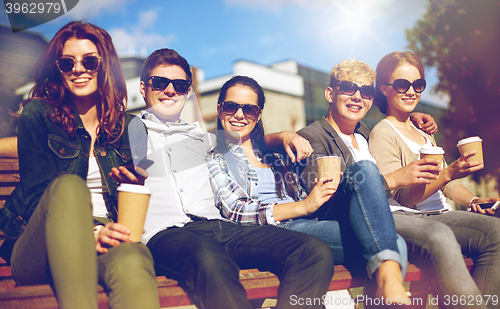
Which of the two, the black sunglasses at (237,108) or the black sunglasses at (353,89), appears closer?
the black sunglasses at (237,108)

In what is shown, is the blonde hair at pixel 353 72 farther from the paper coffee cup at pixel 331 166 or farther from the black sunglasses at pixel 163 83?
the black sunglasses at pixel 163 83

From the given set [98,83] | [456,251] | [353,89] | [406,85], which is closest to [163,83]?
[98,83]

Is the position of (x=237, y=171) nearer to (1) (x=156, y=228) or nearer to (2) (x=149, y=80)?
(1) (x=156, y=228)

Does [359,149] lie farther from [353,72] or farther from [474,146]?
[474,146]

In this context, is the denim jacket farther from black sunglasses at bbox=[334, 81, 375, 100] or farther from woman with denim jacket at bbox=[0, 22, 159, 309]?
black sunglasses at bbox=[334, 81, 375, 100]

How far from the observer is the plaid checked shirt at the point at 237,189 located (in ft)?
7.61

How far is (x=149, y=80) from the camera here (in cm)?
258

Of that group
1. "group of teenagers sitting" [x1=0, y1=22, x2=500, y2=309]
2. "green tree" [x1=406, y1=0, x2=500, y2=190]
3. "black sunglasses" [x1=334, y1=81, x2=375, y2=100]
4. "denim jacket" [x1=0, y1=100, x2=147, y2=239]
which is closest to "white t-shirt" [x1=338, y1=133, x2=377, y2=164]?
"group of teenagers sitting" [x1=0, y1=22, x2=500, y2=309]

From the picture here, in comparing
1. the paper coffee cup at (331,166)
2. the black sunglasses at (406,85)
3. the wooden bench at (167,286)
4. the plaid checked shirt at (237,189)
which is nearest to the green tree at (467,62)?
the black sunglasses at (406,85)

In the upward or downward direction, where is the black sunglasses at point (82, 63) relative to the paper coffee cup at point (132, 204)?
upward

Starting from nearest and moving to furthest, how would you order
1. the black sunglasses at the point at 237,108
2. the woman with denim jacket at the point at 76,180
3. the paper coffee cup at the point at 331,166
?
the woman with denim jacket at the point at 76,180, the paper coffee cup at the point at 331,166, the black sunglasses at the point at 237,108

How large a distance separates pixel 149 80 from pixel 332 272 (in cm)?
175

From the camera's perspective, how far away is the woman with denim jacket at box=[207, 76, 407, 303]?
194 cm

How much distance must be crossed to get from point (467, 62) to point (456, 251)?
22.7 feet
